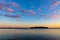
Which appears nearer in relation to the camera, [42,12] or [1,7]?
[1,7]

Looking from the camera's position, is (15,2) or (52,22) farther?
(52,22)

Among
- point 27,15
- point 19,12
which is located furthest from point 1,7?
point 27,15

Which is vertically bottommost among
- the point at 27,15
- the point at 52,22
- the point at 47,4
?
the point at 52,22

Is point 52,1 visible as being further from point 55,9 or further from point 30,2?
point 30,2

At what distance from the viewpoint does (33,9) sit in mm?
4129

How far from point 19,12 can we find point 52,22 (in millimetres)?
1207

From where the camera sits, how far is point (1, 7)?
3.86m

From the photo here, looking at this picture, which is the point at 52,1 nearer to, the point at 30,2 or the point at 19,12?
the point at 30,2

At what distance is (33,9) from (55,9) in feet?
2.45

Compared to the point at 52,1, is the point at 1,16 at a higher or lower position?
lower

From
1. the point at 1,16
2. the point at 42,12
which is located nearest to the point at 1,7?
the point at 1,16

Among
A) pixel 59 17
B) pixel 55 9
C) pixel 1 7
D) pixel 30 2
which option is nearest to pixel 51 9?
pixel 55 9

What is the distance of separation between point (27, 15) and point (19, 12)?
0.97 feet

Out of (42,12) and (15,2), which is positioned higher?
(15,2)
